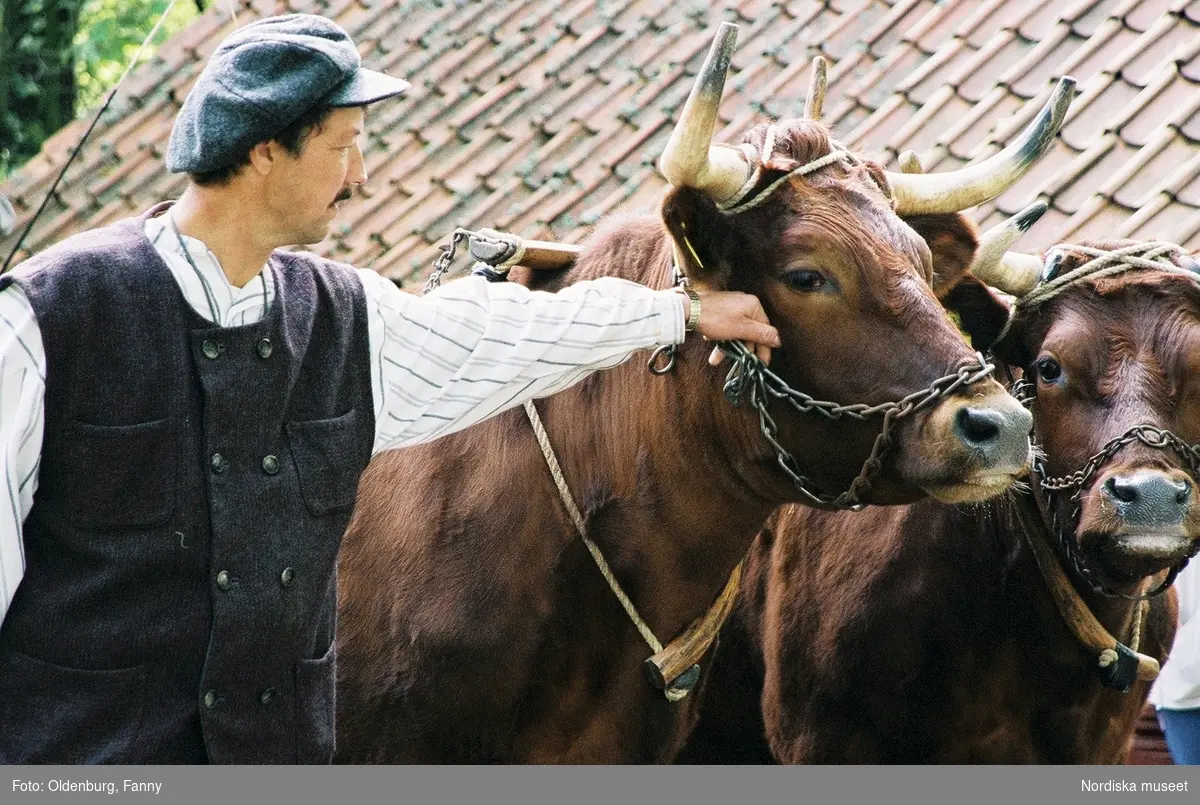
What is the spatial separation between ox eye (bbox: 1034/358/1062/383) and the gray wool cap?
2.25 m

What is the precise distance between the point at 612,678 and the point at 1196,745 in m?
2.48

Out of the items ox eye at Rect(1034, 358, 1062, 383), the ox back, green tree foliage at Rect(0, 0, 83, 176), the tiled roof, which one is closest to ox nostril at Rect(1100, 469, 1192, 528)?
ox eye at Rect(1034, 358, 1062, 383)

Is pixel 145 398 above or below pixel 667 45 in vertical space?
above

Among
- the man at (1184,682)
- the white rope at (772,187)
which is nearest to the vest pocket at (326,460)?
the white rope at (772,187)

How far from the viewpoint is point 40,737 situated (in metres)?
2.87

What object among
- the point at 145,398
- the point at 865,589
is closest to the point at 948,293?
the point at 865,589

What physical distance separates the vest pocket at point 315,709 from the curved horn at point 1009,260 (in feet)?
7.14

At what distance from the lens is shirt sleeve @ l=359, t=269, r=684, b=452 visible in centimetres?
330

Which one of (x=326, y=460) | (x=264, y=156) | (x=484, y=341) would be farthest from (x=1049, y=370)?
(x=264, y=156)

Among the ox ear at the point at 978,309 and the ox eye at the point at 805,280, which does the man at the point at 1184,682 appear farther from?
the ox eye at the point at 805,280

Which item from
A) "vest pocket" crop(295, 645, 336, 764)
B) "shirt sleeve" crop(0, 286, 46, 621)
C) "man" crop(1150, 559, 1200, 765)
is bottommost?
"man" crop(1150, 559, 1200, 765)

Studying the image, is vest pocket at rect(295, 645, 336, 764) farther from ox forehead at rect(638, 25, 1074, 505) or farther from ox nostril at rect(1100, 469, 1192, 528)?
ox nostril at rect(1100, 469, 1192, 528)

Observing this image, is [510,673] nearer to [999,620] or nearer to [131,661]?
[131,661]

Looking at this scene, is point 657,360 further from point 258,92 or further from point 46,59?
point 46,59
